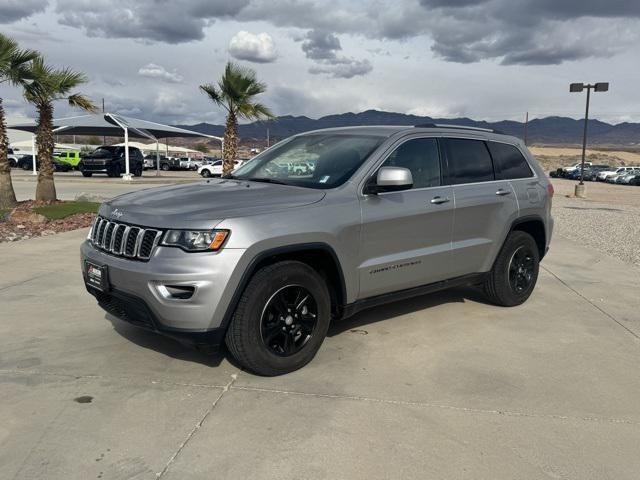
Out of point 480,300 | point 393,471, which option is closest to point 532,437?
point 393,471

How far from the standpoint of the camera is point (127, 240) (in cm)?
389

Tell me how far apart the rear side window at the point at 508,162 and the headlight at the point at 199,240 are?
324cm

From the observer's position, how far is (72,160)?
43906mm

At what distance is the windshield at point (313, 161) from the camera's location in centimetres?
452

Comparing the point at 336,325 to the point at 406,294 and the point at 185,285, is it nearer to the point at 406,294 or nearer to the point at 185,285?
the point at 406,294

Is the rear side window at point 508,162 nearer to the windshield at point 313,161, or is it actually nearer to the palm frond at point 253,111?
the windshield at point 313,161

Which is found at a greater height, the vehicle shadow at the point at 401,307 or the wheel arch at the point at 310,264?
the wheel arch at the point at 310,264

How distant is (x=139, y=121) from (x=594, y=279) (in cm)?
3199

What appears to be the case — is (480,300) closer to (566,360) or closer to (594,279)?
(566,360)

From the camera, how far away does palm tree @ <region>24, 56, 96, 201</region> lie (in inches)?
543

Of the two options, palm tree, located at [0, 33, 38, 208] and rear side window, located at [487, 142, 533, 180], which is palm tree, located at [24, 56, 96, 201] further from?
rear side window, located at [487, 142, 533, 180]

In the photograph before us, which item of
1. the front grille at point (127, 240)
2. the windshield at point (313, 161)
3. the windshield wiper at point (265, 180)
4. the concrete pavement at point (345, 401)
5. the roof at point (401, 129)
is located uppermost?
the roof at point (401, 129)

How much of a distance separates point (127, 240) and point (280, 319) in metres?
1.18

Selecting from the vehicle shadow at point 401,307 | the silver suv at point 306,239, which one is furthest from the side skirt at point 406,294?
the vehicle shadow at point 401,307
